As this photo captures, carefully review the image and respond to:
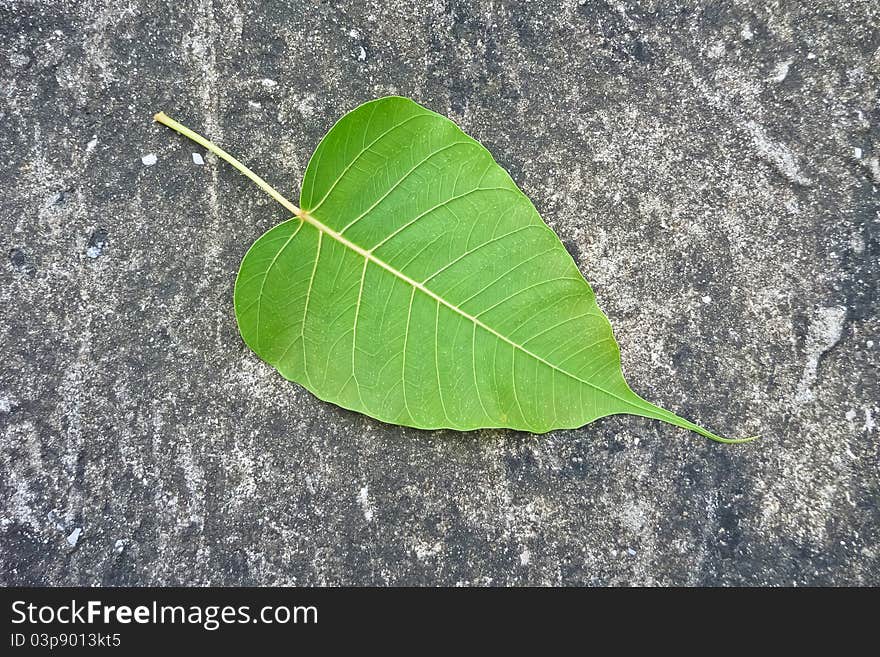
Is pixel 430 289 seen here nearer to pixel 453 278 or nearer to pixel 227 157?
pixel 453 278

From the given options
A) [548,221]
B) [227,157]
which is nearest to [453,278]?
[548,221]

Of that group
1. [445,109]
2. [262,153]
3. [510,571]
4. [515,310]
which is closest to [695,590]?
[510,571]

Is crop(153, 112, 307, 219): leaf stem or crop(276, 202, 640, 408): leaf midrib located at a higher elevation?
crop(153, 112, 307, 219): leaf stem

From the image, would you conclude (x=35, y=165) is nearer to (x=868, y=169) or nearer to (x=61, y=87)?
(x=61, y=87)

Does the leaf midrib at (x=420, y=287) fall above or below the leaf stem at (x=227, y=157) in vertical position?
below
